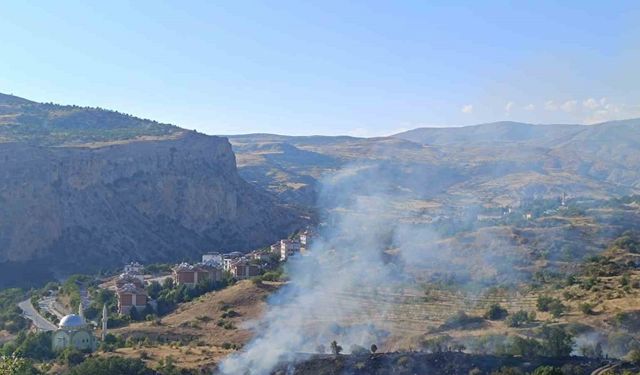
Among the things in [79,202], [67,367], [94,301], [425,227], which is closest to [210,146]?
[79,202]

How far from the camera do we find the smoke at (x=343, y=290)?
29.5 m

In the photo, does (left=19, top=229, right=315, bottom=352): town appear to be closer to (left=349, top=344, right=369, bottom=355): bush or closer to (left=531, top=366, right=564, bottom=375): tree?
(left=349, top=344, right=369, bottom=355): bush

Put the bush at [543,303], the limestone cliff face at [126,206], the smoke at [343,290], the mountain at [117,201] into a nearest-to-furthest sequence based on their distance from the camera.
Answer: the smoke at [343,290], the bush at [543,303], the mountain at [117,201], the limestone cliff face at [126,206]

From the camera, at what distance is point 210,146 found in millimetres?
88500

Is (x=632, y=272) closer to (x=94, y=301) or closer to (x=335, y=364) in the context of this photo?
(x=335, y=364)

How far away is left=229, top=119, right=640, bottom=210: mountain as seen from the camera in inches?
4373

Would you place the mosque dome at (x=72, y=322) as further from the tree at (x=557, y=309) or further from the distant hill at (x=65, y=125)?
the distant hill at (x=65, y=125)

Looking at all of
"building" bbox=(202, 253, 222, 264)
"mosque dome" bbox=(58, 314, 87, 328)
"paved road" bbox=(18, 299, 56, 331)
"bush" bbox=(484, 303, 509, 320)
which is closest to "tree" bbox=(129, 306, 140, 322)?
"paved road" bbox=(18, 299, 56, 331)

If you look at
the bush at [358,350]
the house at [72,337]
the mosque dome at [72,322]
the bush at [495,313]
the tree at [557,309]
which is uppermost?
the tree at [557,309]

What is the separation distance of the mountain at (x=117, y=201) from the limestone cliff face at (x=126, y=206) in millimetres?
93

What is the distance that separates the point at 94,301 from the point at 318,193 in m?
69.6

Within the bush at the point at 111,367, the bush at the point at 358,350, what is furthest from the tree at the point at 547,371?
the bush at the point at 111,367

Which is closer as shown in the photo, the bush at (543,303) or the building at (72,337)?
the building at (72,337)

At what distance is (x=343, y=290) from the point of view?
37250 mm
